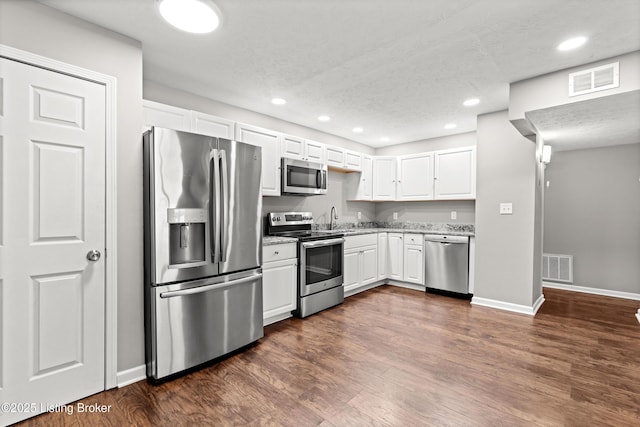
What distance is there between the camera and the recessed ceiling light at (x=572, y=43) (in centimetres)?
214

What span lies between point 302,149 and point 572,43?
2.77 metres

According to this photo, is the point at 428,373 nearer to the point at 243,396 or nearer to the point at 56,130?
the point at 243,396

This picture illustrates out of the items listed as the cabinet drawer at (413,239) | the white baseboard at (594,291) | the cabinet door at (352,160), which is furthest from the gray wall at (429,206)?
the white baseboard at (594,291)

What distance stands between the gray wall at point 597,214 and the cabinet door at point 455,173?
1.76 meters

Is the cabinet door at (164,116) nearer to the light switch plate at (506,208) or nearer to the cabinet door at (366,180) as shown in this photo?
the cabinet door at (366,180)

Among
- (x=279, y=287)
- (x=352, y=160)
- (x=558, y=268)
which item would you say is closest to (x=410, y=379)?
(x=279, y=287)

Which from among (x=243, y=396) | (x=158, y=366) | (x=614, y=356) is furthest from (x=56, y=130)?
(x=614, y=356)

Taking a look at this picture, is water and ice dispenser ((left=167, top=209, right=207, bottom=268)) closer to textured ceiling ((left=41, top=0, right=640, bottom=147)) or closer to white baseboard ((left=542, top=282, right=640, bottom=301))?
textured ceiling ((left=41, top=0, right=640, bottom=147))

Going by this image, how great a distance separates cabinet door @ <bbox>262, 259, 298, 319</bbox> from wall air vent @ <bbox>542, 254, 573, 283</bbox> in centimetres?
438

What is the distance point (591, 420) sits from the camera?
5.72ft

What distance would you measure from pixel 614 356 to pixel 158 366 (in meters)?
3.67

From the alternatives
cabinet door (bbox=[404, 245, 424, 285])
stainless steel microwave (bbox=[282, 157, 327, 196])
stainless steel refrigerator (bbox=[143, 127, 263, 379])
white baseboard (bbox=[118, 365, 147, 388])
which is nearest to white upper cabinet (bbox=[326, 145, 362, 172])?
stainless steel microwave (bbox=[282, 157, 327, 196])

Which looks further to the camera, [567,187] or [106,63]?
[567,187]

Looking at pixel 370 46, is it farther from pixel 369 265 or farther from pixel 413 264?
pixel 413 264
